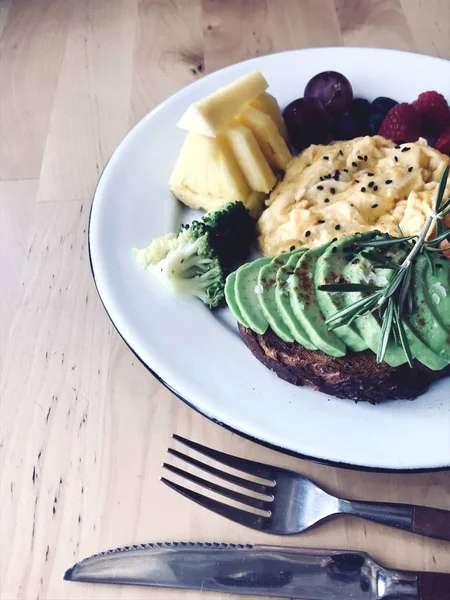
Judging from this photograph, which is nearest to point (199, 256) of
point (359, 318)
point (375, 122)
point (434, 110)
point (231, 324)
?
point (231, 324)

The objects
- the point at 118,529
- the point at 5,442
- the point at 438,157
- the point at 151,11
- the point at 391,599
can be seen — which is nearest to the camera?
the point at 391,599

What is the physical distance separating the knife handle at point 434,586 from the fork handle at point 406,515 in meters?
0.09

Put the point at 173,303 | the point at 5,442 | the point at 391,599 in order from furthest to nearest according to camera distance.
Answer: the point at 173,303
the point at 5,442
the point at 391,599

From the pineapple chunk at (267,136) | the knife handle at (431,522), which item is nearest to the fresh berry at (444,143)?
Answer: the pineapple chunk at (267,136)

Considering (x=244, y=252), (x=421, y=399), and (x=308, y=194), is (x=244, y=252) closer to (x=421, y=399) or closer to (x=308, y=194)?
(x=308, y=194)

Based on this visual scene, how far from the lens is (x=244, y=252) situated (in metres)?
1.93

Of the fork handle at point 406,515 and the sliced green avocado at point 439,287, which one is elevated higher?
the sliced green avocado at point 439,287

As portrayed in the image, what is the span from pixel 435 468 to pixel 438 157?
1.11 m

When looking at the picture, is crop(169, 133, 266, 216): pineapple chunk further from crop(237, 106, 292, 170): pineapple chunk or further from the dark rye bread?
the dark rye bread

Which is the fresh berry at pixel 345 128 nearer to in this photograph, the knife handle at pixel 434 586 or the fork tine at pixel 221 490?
the fork tine at pixel 221 490

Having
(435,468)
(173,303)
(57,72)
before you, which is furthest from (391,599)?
(57,72)

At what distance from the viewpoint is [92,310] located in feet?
6.21

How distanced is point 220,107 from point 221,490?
1.27m

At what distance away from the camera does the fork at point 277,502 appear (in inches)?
50.9
